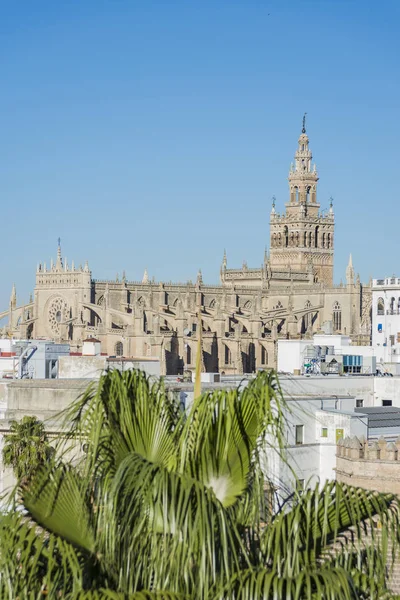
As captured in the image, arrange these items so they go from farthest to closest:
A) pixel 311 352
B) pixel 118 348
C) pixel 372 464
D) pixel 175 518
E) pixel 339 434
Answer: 1. pixel 118 348
2. pixel 311 352
3. pixel 339 434
4. pixel 372 464
5. pixel 175 518

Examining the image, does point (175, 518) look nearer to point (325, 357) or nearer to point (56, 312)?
point (325, 357)

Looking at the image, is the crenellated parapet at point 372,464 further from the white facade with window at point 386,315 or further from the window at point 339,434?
the white facade with window at point 386,315

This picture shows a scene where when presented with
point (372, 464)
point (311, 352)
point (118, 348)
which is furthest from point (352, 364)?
point (118, 348)

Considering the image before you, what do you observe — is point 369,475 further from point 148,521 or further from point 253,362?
point 253,362

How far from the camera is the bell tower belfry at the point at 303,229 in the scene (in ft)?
357

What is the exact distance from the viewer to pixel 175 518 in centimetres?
758

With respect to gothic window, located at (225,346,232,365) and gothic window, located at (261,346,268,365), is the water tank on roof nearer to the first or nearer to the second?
gothic window, located at (261,346,268,365)

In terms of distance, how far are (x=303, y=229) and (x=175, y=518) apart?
10234 cm

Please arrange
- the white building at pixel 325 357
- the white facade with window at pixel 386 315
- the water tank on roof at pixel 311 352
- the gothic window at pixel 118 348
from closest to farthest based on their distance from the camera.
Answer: the white building at pixel 325 357 < the water tank on roof at pixel 311 352 < the white facade with window at pixel 386 315 < the gothic window at pixel 118 348

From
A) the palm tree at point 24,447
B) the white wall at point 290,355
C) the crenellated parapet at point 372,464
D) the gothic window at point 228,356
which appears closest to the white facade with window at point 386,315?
the white wall at point 290,355

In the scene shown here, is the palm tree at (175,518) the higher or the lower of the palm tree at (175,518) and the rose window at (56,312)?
the lower

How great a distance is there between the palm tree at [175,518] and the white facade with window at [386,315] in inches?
1772

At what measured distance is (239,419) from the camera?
839cm

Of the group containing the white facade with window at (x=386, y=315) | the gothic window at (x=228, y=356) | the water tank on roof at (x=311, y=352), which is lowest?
the water tank on roof at (x=311, y=352)
